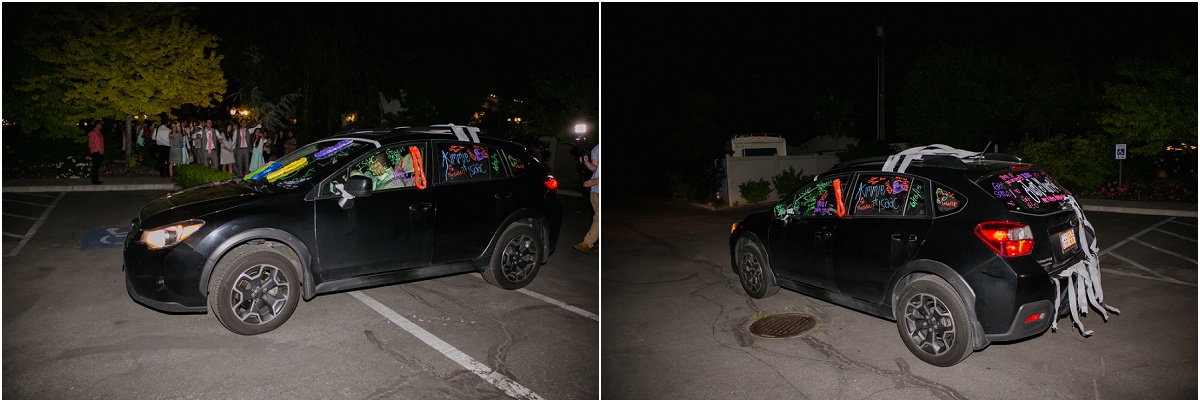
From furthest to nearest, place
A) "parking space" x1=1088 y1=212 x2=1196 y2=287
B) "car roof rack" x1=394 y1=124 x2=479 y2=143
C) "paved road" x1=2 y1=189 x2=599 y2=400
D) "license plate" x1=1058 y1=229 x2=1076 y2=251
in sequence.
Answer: "parking space" x1=1088 y1=212 x2=1196 y2=287 → "car roof rack" x1=394 y1=124 x2=479 y2=143 → "license plate" x1=1058 y1=229 x2=1076 y2=251 → "paved road" x1=2 y1=189 x2=599 y2=400

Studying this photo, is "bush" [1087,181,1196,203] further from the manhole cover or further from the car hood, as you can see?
the car hood

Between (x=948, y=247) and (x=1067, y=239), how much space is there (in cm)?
93

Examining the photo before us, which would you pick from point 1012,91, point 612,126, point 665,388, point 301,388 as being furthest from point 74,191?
point 1012,91

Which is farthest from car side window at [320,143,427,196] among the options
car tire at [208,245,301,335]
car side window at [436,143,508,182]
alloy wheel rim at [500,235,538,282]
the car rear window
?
the car rear window

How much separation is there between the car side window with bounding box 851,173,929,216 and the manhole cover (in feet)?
3.79

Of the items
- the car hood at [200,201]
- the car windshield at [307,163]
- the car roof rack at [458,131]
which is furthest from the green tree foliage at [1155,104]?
the car hood at [200,201]

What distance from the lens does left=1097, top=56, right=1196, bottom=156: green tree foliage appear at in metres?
18.5

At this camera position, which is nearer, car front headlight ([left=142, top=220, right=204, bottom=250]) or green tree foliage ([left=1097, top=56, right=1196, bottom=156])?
car front headlight ([left=142, top=220, right=204, bottom=250])

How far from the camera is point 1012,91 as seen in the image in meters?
23.6

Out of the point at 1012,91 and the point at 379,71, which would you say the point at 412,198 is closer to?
the point at 1012,91

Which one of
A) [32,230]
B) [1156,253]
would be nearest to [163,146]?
[32,230]

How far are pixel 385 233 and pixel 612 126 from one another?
58.1ft

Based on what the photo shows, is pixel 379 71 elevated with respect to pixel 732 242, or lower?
elevated

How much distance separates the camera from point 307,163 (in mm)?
6895
